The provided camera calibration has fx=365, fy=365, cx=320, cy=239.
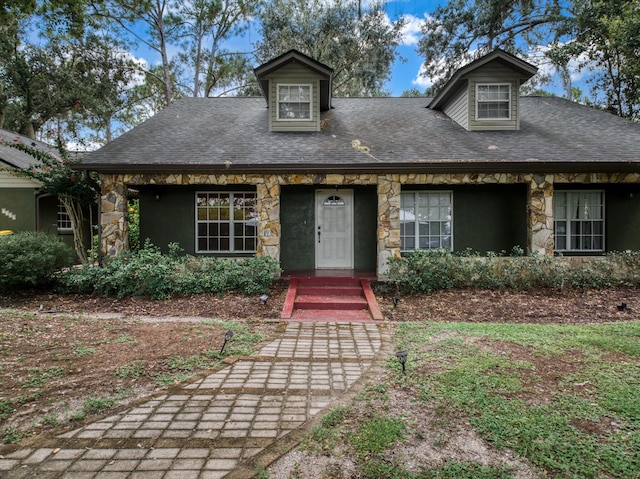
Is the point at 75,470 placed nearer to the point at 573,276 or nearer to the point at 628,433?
the point at 628,433

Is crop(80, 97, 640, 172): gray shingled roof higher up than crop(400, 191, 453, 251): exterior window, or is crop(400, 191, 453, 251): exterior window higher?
crop(80, 97, 640, 172): gray shingled roof

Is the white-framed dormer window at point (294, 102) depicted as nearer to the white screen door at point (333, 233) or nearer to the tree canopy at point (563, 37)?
the white screen door at point (333, 233)

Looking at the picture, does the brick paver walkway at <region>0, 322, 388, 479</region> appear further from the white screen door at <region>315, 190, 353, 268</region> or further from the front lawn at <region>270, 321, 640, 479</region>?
the white screen door at <region>315, 190, 353, 268</region>

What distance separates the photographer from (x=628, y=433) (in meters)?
2.71

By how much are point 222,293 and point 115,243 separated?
123 inches

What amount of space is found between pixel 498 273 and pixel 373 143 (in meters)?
4.30

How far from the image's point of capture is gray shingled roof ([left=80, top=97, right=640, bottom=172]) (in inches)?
324

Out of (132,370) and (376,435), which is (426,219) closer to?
(376,435)

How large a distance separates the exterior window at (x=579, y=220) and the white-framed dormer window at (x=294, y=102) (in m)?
7.09

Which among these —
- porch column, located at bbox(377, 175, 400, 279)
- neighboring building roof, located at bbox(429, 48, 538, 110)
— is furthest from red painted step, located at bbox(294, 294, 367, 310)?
neighboring building roof, located at bbox(429, 48, 538, 110)

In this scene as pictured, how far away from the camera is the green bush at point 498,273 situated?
775 centimetres

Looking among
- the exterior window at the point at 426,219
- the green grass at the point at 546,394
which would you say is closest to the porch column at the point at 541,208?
the exterior window at the point at 426,219

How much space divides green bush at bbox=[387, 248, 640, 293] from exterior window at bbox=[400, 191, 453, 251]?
5.14ft

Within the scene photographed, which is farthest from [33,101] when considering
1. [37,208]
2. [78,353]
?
[78,353]
